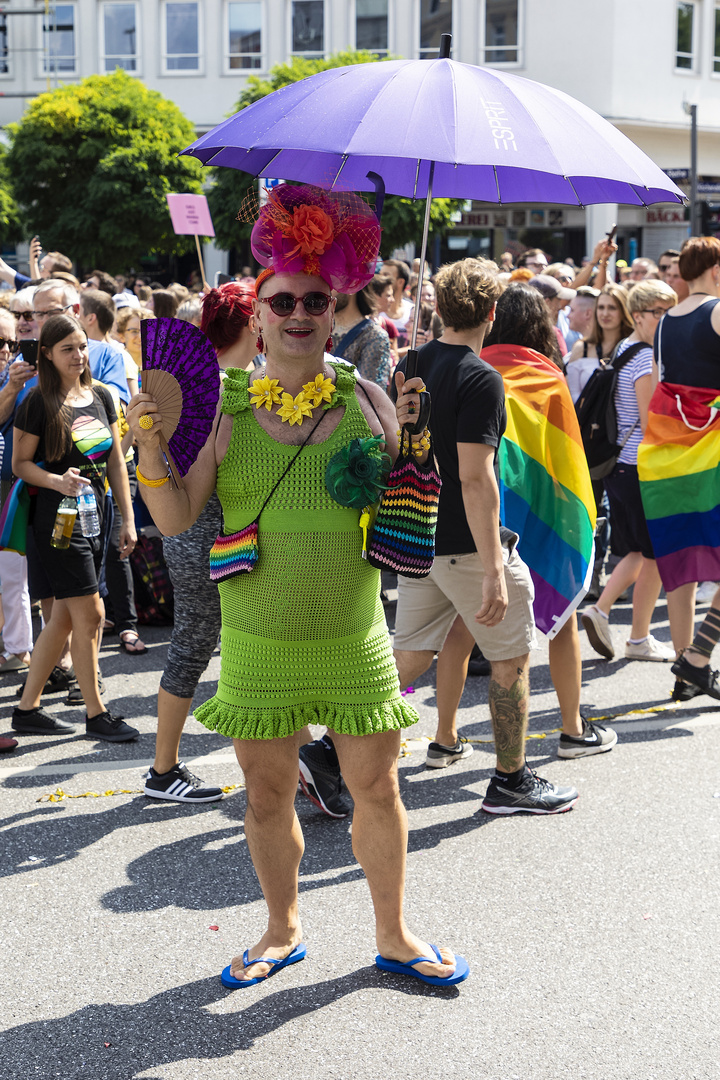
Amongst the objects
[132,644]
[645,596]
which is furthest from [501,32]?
[132,644]

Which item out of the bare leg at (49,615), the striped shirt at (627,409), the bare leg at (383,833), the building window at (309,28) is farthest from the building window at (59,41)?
the bare leg at (383,833)

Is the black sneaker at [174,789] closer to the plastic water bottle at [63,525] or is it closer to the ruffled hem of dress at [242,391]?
the plastic water bottle at [63,525]

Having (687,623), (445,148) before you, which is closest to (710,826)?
(687,623)

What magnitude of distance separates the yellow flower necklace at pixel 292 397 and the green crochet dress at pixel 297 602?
40 mm

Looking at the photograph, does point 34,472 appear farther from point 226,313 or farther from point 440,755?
point 440,755

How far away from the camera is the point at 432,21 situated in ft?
105

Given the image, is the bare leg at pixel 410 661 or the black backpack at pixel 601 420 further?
the black backpack at pixel 601 420

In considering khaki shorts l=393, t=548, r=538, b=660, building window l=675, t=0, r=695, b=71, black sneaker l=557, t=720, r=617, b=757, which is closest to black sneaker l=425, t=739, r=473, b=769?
black sneaker l=557, t=720, r=617, b=757

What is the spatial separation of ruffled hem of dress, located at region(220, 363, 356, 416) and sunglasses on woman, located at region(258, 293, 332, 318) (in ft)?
0.64

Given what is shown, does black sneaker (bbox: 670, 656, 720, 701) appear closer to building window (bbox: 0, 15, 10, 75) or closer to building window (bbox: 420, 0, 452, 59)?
building window (bbox: 420, 0, 452, 59)

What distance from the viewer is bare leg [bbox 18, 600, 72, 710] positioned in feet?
16.8

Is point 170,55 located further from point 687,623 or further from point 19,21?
point 687,623

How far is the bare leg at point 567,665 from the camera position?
15.4 feet

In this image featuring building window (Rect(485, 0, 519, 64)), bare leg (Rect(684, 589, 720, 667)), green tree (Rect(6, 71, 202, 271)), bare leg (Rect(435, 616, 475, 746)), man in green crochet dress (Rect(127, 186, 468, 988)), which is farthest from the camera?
building window (Rect(485, 0, 519, 64))
